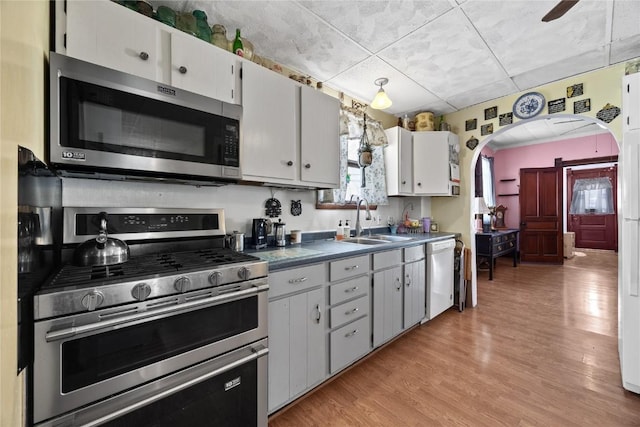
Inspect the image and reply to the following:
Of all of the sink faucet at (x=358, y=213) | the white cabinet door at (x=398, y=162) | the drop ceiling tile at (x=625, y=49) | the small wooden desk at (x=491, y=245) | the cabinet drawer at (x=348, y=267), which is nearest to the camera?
the cabinet drawer at (x=348, y=267)

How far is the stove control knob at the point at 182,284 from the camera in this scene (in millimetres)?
1071

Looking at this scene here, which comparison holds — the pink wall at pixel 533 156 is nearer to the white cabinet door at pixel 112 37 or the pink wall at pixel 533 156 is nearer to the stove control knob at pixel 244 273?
the stove control knob at pixel 244 273

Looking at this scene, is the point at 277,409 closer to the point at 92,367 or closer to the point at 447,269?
the point at 92,367

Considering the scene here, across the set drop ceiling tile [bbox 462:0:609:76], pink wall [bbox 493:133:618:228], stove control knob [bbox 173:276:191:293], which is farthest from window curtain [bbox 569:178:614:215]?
stove control knob [bbox 173:276:191:293]

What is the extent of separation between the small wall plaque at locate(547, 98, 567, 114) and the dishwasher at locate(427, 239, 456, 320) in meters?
1.64

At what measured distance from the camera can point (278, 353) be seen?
58.8 inches

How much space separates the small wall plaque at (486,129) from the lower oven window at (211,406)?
340 cm

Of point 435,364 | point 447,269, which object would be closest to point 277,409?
point 435,364

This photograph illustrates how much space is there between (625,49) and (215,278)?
347 cm

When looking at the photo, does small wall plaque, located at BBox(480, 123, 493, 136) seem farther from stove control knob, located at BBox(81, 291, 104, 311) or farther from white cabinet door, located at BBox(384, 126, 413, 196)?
stove control knob, located at BBox(81, 291, 104, 311)

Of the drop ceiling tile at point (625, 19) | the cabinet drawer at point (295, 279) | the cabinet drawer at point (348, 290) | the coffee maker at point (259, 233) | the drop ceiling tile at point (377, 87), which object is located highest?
the drop ceiling tile at point (377, 87)

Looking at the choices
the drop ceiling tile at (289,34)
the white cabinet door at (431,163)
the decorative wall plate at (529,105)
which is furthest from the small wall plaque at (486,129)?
the drop ceiling tile at (289,34)

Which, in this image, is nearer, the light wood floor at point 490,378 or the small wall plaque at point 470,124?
the light wood floor at point 490,378

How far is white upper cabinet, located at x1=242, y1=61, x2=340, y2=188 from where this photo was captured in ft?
5.53
